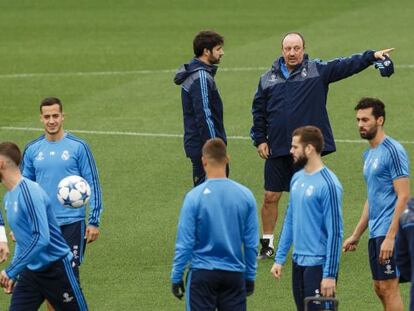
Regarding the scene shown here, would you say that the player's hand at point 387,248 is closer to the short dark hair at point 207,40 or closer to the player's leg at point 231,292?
the player's leg at point 231,292

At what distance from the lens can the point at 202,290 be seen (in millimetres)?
11742

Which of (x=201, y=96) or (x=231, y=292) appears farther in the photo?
(x=201, y=96)

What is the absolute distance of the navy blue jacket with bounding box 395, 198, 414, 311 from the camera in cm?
1057

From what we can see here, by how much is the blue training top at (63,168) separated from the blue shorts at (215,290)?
2.57 metres

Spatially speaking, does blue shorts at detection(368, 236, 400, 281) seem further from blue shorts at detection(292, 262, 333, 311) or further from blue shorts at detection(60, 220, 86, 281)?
blue shorts at detection(60, 220, 86, 281)

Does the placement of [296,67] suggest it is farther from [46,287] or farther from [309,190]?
[46,287]

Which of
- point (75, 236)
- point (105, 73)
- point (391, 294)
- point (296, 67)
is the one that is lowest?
point (391, 294)

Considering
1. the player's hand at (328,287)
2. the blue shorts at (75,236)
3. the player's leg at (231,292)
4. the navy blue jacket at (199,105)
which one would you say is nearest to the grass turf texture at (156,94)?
the blue shorts at (75,236)

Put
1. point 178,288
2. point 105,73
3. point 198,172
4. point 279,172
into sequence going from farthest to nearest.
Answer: point 105,73 < point 279,172 < point 198,172 < point 178,288

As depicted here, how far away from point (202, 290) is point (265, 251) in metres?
4.81

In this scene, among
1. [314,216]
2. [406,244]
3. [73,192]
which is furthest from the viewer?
[73,192]

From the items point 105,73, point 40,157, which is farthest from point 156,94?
point 40,157

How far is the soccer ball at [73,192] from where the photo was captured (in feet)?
45.0

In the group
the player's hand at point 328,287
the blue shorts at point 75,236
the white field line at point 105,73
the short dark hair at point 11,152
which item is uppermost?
the white field line at point 105,73
